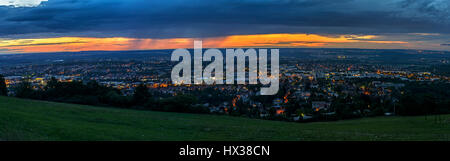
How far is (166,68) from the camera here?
107 m

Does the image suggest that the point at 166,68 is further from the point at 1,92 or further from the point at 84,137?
the point at 84,137

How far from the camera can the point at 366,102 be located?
146 feet

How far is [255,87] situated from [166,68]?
45820mm
